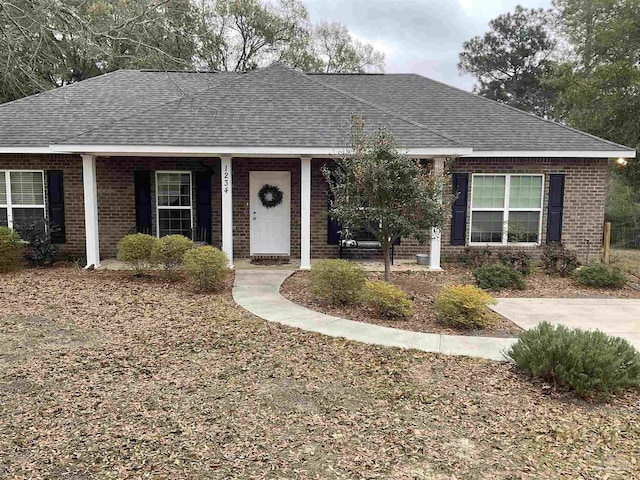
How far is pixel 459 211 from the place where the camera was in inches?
455

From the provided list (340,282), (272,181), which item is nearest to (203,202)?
(272,181)

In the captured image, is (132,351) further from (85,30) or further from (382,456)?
(85,30)

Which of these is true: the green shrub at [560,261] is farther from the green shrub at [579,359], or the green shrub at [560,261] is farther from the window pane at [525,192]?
the green shrub at [579,359]

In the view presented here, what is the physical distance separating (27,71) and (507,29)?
38.2 m

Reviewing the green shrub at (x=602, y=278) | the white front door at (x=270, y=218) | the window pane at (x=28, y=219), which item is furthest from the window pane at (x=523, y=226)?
the window pane at (x=28, y=219)

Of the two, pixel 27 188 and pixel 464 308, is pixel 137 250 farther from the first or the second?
pixel 464 308

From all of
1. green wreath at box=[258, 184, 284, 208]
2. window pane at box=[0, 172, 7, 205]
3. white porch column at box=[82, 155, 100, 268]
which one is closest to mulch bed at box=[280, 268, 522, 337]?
green wreath at box=[258, 184, 284, 208]

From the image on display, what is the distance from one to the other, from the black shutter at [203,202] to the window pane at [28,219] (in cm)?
343

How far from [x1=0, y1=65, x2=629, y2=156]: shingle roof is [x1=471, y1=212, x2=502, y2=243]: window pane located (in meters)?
1.63

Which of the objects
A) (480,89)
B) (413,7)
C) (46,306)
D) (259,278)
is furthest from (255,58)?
(46,306)

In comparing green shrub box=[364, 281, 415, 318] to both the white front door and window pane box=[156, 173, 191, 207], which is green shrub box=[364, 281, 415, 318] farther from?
window pane box=[156, 173, 191, 207]

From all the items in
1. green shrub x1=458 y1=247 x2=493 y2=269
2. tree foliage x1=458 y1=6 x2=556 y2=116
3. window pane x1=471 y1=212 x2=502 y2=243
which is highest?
tree foliage x1=458 y1=6 x2=556 y2=116

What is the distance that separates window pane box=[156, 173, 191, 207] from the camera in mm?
11875

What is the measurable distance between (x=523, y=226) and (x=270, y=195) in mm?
6012
